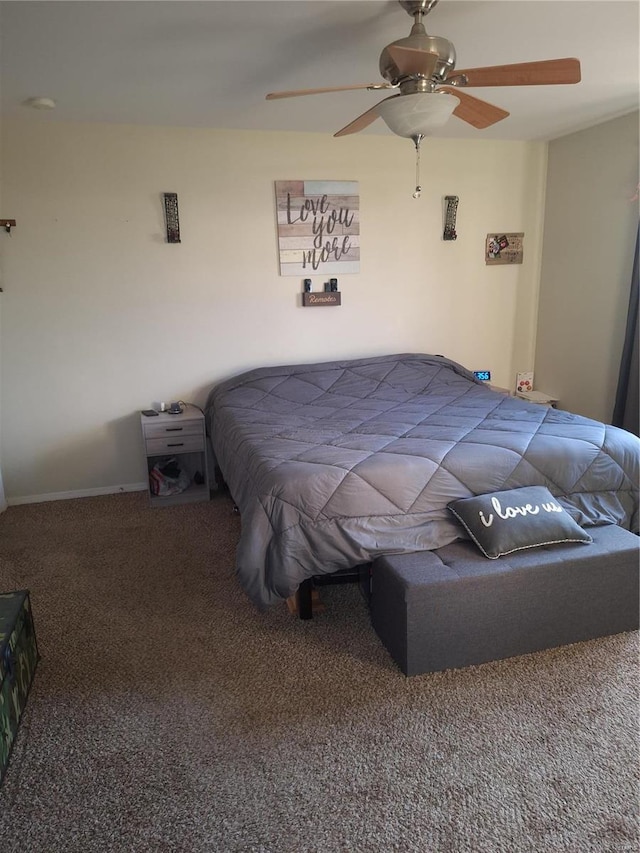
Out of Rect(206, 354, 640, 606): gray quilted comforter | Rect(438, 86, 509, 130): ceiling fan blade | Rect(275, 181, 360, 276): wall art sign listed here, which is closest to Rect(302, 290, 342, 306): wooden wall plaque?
Rect(275, 181, 360, 276): wall art sign

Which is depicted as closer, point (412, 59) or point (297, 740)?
point (297, 740)

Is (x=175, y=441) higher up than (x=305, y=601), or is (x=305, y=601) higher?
(x=175, y=441)

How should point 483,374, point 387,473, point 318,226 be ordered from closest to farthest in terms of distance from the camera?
point 387,473, point 318,226, point 483,374

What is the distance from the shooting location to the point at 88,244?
3438mm

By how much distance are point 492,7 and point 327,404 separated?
1.99m

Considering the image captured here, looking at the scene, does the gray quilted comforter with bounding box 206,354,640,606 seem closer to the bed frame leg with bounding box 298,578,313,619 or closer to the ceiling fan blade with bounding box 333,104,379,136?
the bed frame leg with bounding box 298,578,313,619

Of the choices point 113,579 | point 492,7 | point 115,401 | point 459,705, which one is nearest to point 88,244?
point 115,401

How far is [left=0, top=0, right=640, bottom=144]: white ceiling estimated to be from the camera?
2016 millimetres

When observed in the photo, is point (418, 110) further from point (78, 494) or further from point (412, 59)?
point (78, 494)

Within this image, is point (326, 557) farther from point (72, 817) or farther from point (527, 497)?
point (72, 817)

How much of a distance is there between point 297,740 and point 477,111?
2445mm

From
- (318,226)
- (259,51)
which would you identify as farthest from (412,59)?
(318,226)

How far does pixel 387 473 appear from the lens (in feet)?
6.97

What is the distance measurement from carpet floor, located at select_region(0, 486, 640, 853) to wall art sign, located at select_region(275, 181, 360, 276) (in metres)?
2.30
